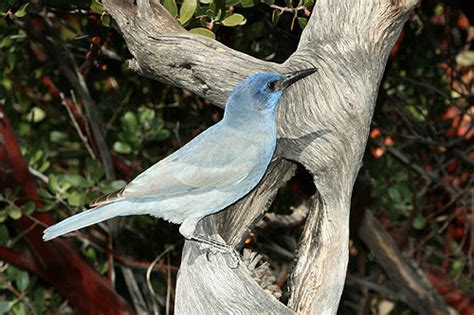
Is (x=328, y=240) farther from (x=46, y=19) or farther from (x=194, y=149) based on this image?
(x=46, y=19)

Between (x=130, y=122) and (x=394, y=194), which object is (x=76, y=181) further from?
(x=394, y=194)

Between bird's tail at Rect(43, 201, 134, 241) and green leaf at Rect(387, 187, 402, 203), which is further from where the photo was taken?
green leaf at Rect(387, 187, 402, 203)

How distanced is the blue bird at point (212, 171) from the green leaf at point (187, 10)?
0.34 metres

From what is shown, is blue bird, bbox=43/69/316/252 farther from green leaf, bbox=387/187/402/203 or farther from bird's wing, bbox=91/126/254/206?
green leaf, bbox=387/187/402/203

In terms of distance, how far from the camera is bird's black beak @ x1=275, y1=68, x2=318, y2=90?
3412mm

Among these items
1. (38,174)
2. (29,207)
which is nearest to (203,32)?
(29,207)

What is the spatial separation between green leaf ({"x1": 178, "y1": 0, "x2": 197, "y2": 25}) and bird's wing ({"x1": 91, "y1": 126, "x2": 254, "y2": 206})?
1.45 ft

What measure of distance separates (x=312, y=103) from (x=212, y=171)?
43cm

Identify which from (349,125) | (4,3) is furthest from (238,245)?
(4,3)

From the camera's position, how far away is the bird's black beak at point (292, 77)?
3.41 meters

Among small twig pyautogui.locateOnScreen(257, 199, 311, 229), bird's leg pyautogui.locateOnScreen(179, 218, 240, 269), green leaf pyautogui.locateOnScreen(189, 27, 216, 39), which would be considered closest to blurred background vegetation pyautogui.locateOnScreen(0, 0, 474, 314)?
small twig pyautogui.locateOnScreen(257, 199, 311, 229)

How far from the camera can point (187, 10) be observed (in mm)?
3594

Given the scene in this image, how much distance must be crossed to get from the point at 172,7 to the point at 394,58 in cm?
203

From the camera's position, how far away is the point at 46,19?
16.5ft
